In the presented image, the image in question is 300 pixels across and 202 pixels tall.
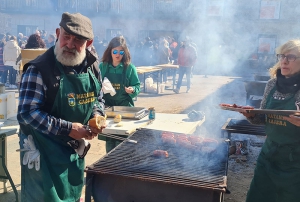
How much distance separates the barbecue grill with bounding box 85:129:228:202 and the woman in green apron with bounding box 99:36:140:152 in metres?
1.21

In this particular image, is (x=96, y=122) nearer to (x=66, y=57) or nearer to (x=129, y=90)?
(x=66, y=57)

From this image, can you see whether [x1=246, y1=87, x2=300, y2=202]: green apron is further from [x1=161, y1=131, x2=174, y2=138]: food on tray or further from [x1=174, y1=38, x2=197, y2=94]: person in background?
[x1=174, y1=38, x2=197, y2=94]: person in background

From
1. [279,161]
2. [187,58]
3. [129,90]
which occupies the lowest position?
[279,161]

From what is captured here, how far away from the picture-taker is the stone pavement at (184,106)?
4.81 meters

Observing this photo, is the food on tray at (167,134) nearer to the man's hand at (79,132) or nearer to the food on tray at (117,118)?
the food on tray at (117,118)

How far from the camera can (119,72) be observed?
417cm

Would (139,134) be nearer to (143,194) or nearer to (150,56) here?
(143,194)

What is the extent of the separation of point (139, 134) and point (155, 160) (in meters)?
0.73

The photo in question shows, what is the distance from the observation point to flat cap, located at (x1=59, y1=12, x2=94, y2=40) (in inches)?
89.7

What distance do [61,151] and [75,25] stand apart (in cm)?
96

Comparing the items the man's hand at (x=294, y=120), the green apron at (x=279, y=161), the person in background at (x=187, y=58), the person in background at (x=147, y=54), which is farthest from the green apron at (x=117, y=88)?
the person in background at (x=147, y=54)

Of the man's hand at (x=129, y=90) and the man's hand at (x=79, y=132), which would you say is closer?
the man's hand at (x=79, y=132)

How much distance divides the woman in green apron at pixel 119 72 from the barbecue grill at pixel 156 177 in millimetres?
1210

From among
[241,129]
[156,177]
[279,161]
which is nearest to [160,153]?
[156,177]
